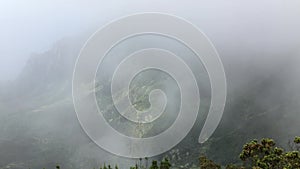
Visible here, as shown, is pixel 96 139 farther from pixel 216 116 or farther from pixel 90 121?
pixel 216 116

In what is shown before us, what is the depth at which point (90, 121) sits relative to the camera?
82.6 m

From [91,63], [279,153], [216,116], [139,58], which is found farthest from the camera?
[279,153]

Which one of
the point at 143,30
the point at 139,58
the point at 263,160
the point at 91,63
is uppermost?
the point at 139,58

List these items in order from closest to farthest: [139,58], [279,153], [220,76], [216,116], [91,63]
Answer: [220,76], [91,63], [216,116], [139,58], [279,153]

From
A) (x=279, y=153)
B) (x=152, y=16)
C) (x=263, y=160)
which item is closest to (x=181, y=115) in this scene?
(x=152, y=16)

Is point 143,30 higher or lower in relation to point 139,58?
lower

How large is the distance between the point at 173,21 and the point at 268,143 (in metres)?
60.2

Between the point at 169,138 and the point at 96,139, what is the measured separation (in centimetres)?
2029

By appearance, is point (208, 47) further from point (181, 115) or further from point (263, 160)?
point (263, 160)

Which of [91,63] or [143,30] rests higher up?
[143,30]

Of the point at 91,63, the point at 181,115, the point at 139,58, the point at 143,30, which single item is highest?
the point at 139,58

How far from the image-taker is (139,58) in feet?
357

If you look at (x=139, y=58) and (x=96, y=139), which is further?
(x=139, y=58)

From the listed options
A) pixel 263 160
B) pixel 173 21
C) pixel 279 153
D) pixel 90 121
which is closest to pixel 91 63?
pixel 90 121
